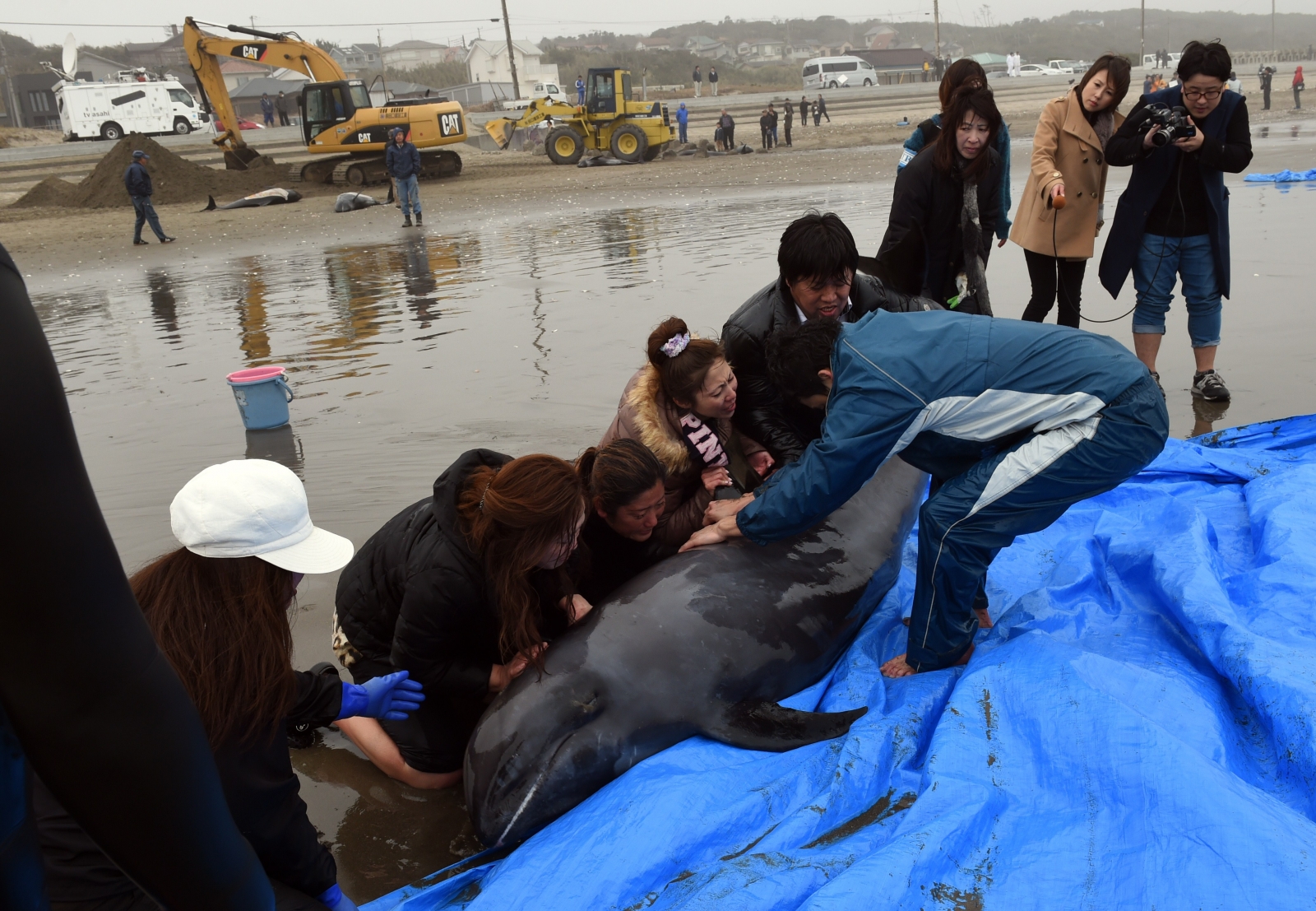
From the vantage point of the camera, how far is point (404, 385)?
300 inches

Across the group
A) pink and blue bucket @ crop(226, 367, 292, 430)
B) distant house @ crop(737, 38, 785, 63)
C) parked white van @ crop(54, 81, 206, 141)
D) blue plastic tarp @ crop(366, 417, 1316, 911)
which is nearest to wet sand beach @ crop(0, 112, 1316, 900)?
pink and blue bucket @ crop(226, 367, 292, 430)

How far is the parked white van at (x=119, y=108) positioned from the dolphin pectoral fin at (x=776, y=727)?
141 ft

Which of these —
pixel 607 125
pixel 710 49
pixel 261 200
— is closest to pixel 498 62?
pixel 710 49

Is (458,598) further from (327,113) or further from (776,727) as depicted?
(327,113)

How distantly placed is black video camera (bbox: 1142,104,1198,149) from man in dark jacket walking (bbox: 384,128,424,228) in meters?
14.5

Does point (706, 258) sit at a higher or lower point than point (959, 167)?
lower

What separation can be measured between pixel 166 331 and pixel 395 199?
40.3 feet

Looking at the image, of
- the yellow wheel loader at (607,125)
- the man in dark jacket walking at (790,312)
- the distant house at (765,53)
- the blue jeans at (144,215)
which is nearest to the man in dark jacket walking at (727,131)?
the yellow wheel loader at (607,125)

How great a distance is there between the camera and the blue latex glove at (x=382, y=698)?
281 centimetres

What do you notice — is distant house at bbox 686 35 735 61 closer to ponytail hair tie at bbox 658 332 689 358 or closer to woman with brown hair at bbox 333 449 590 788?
ponytail hair tie at bbox 658 332 689 358

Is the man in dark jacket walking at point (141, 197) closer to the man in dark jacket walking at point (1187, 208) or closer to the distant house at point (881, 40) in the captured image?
the man in dark jacket walking at point (1187, 208)

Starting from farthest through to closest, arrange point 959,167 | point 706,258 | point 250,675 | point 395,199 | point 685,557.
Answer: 1. point 395,199
2. point 706,258
3. point 959,167
4. point 685,557
5. point 250,675

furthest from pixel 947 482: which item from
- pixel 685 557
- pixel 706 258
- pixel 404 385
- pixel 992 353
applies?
pixel 706 258

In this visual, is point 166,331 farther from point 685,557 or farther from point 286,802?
point 286,802
